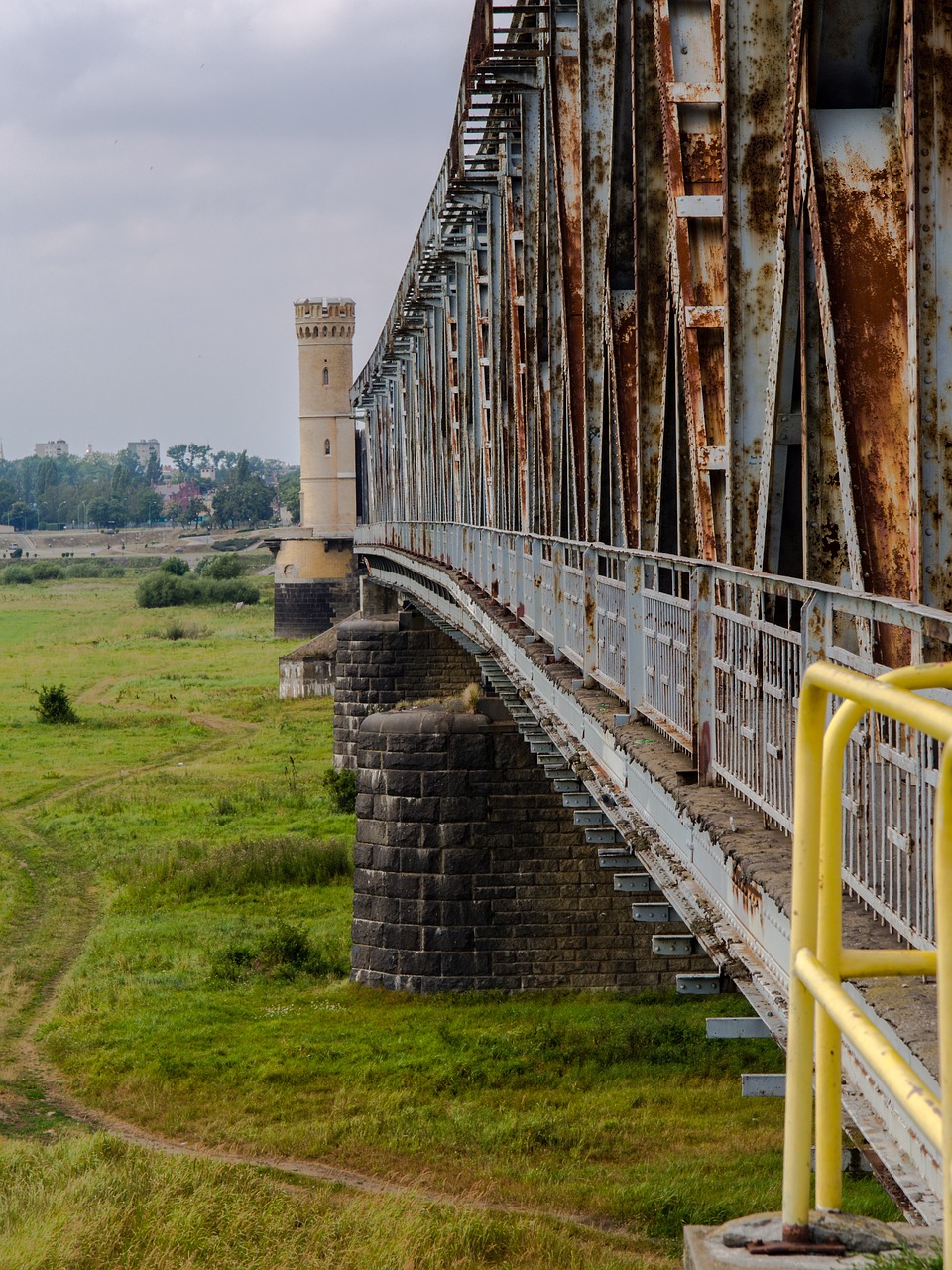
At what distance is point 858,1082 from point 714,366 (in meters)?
5.82

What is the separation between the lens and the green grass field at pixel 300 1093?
11445mm

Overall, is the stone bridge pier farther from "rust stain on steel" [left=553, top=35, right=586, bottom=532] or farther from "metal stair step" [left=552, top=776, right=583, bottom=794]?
"metal stair step" [left=552, top=776, right=583, bottom=794]

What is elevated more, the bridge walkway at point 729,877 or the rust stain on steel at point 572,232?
the rust stain on steel at point 572,232

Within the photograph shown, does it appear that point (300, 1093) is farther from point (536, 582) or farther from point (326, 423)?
point (326, 423)

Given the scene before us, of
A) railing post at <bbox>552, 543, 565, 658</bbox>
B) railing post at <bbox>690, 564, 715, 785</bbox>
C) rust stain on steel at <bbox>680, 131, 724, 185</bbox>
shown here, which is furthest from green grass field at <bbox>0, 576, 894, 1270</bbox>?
rust stain on steel at <bbox>680, 131, 724, 185</bbox>

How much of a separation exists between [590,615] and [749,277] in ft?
8.11

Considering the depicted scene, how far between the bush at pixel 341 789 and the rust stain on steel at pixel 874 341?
2250cm

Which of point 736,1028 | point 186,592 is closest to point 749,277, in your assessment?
point 736,1028

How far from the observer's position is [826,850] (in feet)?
9.86

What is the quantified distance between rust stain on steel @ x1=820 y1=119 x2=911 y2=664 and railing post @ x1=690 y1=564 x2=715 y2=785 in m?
0.68

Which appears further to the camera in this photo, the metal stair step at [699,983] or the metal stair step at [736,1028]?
the metal stair step at [699,983]

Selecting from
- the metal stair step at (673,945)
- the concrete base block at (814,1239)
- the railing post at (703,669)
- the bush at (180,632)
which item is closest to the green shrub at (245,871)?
the metal stair step at (673,945)

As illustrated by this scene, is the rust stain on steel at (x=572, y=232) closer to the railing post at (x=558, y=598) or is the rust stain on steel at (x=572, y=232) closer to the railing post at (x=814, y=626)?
the railing post at (x=558, y=598)

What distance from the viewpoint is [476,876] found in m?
17.4
